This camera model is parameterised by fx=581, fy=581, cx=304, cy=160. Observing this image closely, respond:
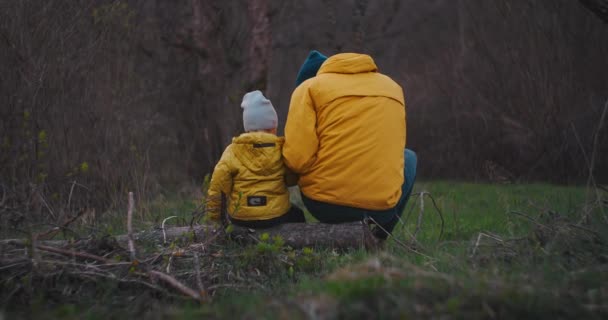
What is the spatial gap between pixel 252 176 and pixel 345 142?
2.09ft

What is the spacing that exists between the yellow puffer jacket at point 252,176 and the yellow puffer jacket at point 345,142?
115 mm

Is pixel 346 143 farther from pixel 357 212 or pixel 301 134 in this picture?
pixel 357 212

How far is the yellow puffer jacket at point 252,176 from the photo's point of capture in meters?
3.74

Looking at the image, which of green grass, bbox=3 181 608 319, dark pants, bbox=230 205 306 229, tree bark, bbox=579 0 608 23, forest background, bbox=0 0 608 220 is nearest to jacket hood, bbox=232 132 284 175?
dark pants, bbox=230 205 306 229

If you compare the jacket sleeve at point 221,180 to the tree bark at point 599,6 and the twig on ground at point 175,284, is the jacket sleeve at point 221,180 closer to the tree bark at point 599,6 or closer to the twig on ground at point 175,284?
the twig on ground at point 175,284

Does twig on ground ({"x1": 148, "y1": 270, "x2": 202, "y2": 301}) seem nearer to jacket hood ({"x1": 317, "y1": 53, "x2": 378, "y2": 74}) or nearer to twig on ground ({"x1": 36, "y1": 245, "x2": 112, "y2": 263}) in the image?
twig on ground ({"x1": 36, "y1": 245, "x2": 112, "y2": 263})

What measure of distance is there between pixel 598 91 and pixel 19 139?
8753mm

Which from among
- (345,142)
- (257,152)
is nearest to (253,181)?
(257,152)

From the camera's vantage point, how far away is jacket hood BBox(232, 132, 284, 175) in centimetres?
374

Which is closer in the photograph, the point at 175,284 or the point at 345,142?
the point at 175,284

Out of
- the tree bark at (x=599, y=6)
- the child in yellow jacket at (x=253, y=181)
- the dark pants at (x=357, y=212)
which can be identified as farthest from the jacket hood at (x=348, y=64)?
the tree bark at (x=599, y=6)

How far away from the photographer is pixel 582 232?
3.23 meters

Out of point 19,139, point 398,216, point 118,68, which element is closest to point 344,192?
point 398,216

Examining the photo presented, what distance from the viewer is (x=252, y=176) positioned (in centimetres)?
373
